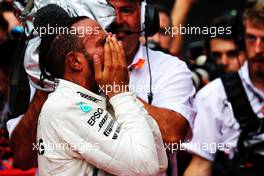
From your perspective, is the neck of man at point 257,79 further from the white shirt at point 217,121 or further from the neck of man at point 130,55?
the neck of man at point 130,55

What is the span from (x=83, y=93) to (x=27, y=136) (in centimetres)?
54

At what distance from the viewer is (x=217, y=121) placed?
4.38m

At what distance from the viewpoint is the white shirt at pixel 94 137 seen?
8.87 feet

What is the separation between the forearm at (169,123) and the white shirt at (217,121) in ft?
3.50

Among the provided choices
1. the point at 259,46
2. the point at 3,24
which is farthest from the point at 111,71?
the point at 3,24

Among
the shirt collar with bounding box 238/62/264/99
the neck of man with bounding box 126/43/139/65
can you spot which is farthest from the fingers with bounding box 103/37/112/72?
the shirt collar with bounding box 238/62/264/99

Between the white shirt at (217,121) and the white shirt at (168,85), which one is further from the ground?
the white shirt at (168,85)

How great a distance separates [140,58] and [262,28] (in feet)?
4.34

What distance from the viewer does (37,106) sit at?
3229 mm

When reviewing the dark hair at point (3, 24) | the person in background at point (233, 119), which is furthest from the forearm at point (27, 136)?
the dark hair at point (3, 24)

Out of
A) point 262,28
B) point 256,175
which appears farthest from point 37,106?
point 262,28

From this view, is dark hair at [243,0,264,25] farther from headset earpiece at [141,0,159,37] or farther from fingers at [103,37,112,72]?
fingers at [103,37,112,72]

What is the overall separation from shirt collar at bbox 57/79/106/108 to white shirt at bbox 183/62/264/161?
152 cm

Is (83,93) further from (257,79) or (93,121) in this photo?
(257,79)
